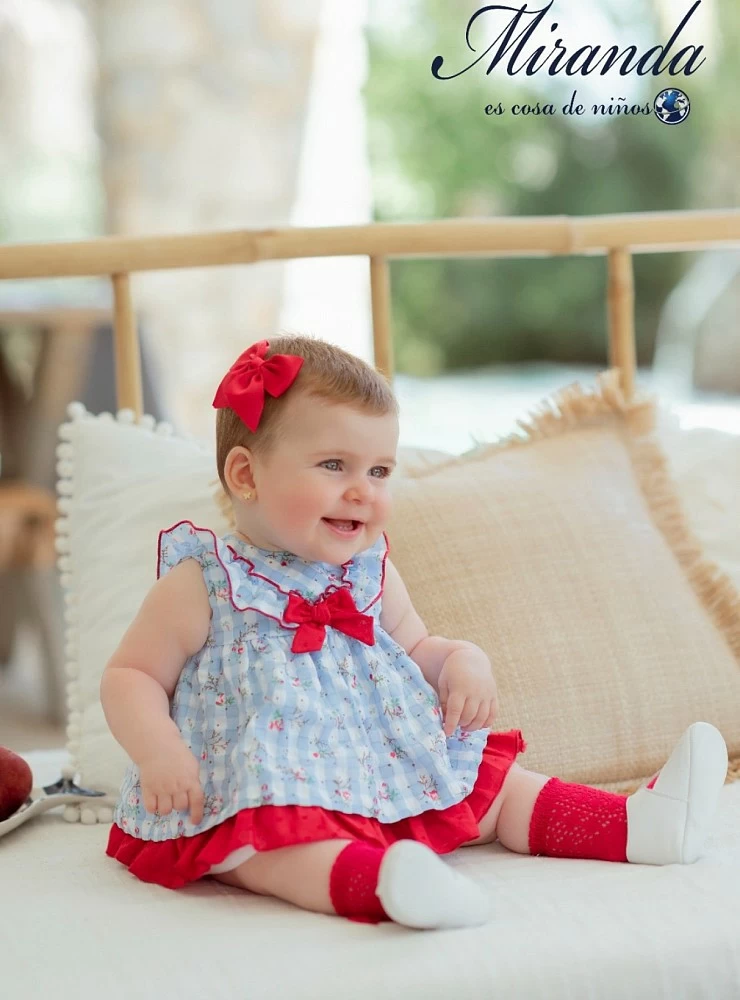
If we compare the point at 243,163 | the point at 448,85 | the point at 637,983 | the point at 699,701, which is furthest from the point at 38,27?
the point at 637,983

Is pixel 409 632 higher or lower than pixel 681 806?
higher

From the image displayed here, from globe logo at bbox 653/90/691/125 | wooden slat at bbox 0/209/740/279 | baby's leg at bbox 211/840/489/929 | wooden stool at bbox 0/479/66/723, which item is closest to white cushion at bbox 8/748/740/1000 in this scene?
baby's leg at bbox 211/840/489/929

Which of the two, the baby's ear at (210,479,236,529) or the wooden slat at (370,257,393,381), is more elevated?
the wooden slat at (370,257,393,381)

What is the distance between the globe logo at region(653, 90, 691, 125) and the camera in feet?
5.39

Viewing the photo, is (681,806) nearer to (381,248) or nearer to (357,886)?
(357,886)

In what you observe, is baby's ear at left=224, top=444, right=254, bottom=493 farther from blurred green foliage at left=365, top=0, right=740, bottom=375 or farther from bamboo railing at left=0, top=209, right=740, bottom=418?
blurred green foliage at left=365, top=0, right=740, bottom=375

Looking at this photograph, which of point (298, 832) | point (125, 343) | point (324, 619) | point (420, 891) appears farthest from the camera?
Answer: point (125, 343)

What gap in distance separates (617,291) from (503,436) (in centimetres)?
37

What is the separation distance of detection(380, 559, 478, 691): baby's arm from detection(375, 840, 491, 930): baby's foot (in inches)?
11.0

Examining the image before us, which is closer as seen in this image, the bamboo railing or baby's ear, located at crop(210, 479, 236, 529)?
baby's ear, located at crop(210, 479, 236, 529)

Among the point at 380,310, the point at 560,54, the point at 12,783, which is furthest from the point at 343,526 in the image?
the point at 560,54

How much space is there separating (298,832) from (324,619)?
183 mm

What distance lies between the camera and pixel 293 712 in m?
0.95

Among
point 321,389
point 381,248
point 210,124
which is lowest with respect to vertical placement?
point 321,389
